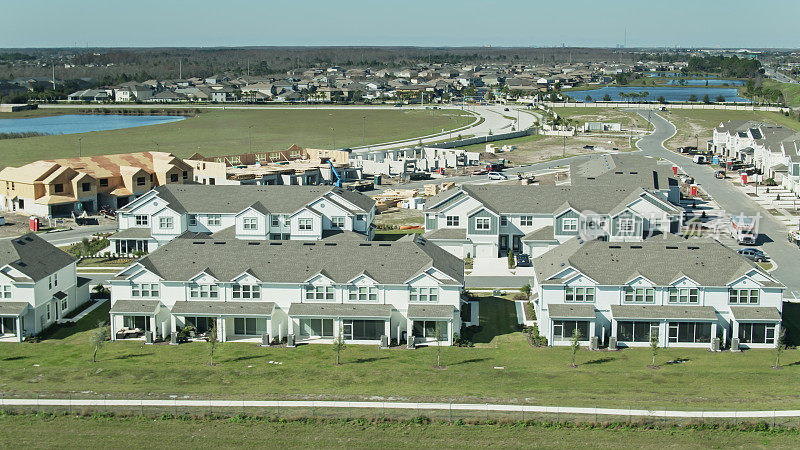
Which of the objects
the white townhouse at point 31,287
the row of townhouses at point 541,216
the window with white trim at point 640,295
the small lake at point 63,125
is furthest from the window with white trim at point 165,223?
the small lake at point 63,125

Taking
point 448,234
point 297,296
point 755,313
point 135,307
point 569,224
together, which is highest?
point 569,224

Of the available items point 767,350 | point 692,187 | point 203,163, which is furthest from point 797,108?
point 767,350

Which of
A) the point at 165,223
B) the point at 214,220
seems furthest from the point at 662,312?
the point at 165,223

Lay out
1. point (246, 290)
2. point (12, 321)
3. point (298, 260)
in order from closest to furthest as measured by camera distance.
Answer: point (12, 321) → point (246, 290) → point (298, 260)

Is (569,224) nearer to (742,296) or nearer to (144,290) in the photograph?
(742,296)

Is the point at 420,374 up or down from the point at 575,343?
down

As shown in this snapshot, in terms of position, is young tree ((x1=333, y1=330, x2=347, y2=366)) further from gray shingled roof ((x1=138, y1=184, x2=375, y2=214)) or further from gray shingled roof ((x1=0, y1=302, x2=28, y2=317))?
gray shingled roof ((x1=138, y1=184, x2=375, y2=214))
